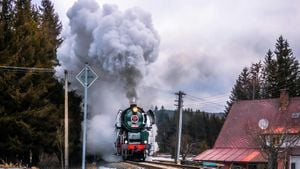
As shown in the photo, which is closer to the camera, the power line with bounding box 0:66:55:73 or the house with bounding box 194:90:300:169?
the power line with bounding box 0:66:55:73

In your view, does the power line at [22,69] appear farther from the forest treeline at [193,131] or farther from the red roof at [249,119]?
the forest treeline at [193,131]

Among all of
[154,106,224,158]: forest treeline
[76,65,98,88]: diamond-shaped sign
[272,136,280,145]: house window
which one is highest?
[76,65,98,88]: diamond-shaped sign

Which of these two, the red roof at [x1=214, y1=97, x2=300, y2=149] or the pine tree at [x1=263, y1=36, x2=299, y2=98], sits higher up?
the pine tree at [x1=263, y1=36, x2=299, y2=98]

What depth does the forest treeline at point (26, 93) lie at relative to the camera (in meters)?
35.6

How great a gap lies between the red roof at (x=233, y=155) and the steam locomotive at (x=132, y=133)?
41.9 feet

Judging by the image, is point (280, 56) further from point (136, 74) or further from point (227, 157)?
point (136, 74)

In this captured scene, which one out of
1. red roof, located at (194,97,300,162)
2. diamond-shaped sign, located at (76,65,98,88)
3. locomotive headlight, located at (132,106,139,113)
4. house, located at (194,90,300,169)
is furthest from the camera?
red roof, located at (194,97,300,162)

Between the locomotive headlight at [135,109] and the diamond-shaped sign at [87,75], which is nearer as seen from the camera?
the diamond-shaped sign at [87,75]

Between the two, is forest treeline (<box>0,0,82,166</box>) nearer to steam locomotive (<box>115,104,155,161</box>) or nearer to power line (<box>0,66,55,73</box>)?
power line (<box>0,66,55,73</box>)

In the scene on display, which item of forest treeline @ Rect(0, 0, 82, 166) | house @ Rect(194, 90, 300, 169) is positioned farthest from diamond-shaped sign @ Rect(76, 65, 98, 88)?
house @ Rect(194, 90, 300, 169)

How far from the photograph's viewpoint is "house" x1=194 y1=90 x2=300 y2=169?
40.8m

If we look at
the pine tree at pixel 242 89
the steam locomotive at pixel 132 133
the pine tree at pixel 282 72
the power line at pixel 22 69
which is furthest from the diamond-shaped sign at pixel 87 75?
the pine tree at pixel 242 89

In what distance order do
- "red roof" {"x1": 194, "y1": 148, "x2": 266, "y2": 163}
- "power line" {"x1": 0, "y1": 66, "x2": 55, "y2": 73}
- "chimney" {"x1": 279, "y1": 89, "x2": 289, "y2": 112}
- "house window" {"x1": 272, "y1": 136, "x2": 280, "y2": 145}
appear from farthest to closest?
"chimney" {"x1": 279, "y1": 89, "x2": 289, "y2": 112} < "red roof" {"x1": 194, "y1": 148, "x2": 266, "y2": 163} < "house window" {"x1": 272, "y1": 136, "x2": 280, "y2": 145} < "power line" {"x1": 0, "y1": 66, "x2": 55, "y2": 73}

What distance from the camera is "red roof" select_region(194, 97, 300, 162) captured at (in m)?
44.9
